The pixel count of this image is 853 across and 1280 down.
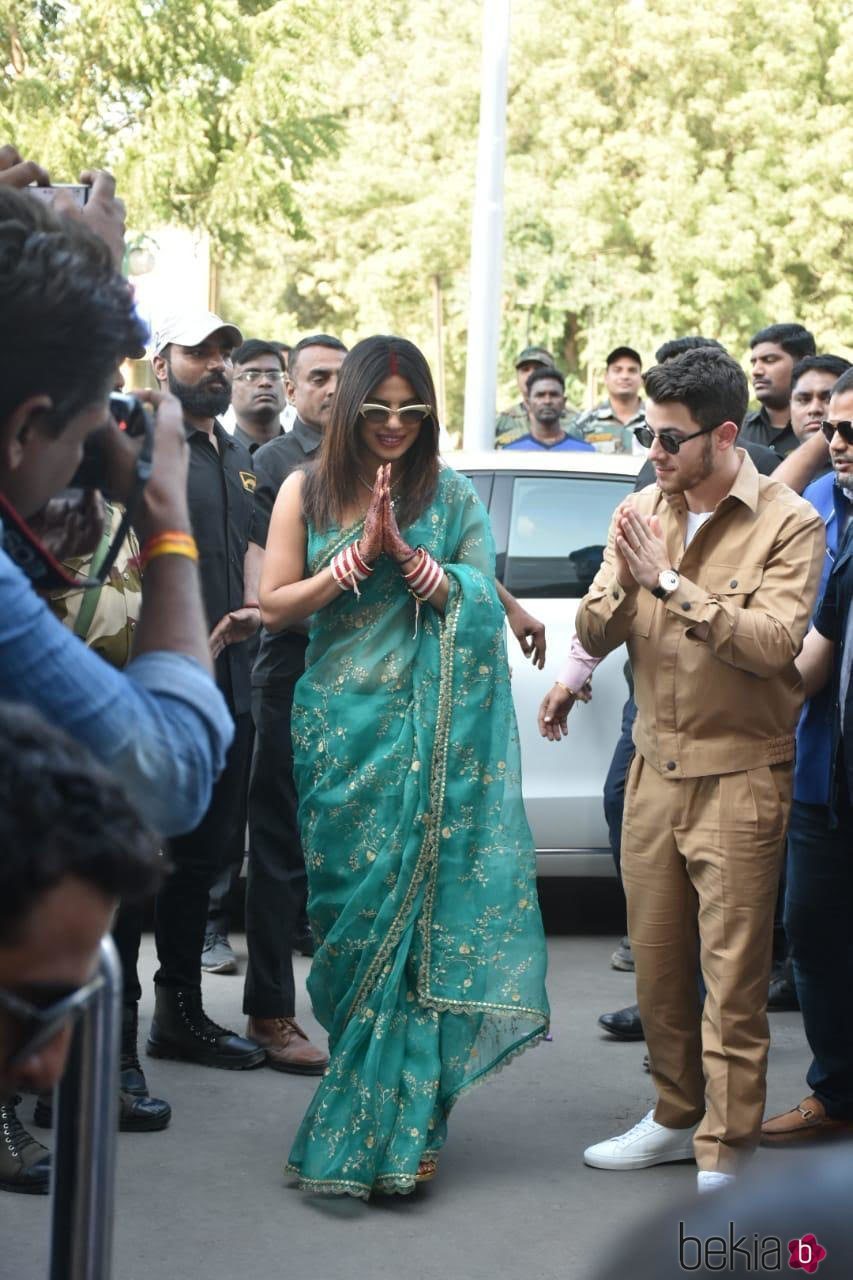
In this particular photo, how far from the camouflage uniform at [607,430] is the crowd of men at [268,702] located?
3.33m

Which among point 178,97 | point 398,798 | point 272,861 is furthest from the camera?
point 178,97

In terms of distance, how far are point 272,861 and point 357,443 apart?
150 cm

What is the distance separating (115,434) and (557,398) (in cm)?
875

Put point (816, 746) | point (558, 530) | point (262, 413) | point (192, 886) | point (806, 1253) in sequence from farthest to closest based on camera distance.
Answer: point (262, 413)
point (558, 530)
point (192, 886)
point (816, 746)
point (806, 1253)

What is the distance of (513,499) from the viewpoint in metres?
7.11

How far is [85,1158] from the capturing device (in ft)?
6.63

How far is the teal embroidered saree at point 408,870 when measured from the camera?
4504mm

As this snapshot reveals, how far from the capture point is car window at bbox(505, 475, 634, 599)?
7004mm

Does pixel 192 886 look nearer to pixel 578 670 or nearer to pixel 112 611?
pixel 578 670

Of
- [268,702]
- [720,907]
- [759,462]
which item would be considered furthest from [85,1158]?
[759,462]

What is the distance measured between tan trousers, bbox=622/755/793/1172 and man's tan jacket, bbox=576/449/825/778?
0.24ft

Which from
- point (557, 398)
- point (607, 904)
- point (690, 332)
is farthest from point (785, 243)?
point (607, 904)

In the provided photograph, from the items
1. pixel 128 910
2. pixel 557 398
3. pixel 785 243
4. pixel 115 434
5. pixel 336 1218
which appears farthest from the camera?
pixel 785 243

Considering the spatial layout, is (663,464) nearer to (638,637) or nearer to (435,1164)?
(638,637)
